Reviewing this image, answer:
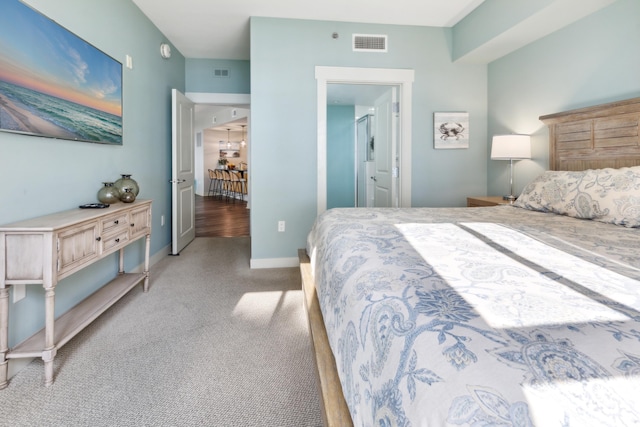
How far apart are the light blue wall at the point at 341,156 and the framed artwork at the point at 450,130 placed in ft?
11.6

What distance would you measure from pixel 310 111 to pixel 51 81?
2.22 metres

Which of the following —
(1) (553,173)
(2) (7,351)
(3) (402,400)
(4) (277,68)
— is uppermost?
(4) (277,68)

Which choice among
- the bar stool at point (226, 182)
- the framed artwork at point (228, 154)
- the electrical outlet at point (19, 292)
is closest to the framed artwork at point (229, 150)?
the framed artwork at point (228, 154)

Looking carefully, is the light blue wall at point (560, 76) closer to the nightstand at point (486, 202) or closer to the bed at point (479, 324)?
the nightstand at point (486, 202)

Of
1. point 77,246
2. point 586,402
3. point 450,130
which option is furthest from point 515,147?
point 77,246

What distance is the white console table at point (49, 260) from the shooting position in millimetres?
1620

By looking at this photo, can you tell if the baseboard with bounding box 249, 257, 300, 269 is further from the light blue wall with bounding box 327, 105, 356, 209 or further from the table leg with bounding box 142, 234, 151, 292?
the light blue wall with bounding box 327, 105, 356, 209

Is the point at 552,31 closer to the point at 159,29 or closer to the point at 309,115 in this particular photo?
the point at 309,115

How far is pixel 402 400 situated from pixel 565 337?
1.01ft

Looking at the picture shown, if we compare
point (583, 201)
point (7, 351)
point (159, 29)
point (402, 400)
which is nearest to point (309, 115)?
point (159, 29)

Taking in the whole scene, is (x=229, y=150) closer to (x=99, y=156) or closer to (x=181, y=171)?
(x=181, y=171)

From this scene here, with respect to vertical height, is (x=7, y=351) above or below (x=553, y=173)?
below

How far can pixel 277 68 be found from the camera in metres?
3.63

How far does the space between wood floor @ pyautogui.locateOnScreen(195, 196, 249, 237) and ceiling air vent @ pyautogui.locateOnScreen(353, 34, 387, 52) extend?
3280mm
